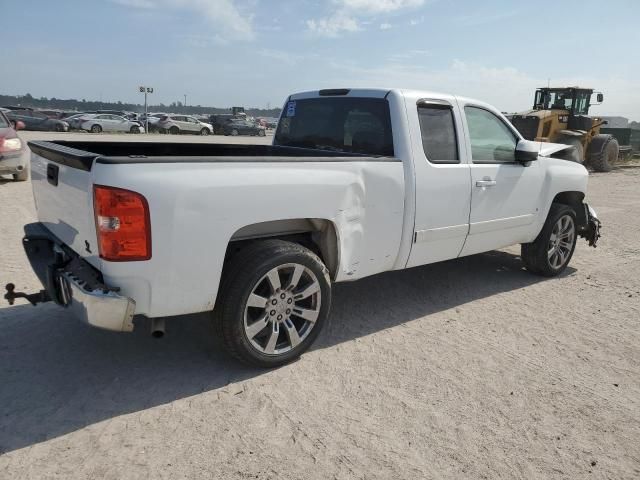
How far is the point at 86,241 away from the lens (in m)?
2.89

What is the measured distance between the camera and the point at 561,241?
5.78m

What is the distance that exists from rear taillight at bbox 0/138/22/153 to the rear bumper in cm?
744

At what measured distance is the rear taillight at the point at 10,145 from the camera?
31.2 ft

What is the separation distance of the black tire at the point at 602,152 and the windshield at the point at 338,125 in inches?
629

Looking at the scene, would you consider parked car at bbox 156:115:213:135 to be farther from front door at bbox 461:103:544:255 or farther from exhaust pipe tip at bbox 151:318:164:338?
exhaust pipe tip at bbox 151:318:164:338

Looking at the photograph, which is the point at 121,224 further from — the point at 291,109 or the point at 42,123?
the point at 42,123

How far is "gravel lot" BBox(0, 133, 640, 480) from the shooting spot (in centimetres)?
253

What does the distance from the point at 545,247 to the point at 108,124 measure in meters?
33.0

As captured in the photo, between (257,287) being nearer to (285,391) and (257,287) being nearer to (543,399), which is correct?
(285,391)

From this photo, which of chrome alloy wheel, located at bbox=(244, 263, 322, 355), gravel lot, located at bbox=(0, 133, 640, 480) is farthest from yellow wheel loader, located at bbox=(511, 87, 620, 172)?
chrome alloy wheel, located at bbox=(244, 263, 322, 355)

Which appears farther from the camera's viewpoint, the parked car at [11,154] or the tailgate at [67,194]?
the parked car at [11,154]

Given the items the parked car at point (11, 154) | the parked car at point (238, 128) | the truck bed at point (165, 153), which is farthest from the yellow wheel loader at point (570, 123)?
the parked car at point (238, 128)

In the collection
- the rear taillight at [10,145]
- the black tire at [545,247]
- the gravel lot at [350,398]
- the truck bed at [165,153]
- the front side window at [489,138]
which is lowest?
the gravel lot at [350,398]

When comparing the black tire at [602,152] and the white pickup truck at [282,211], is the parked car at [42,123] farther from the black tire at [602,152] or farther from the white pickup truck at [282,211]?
the white pickup truck at [282,211]
